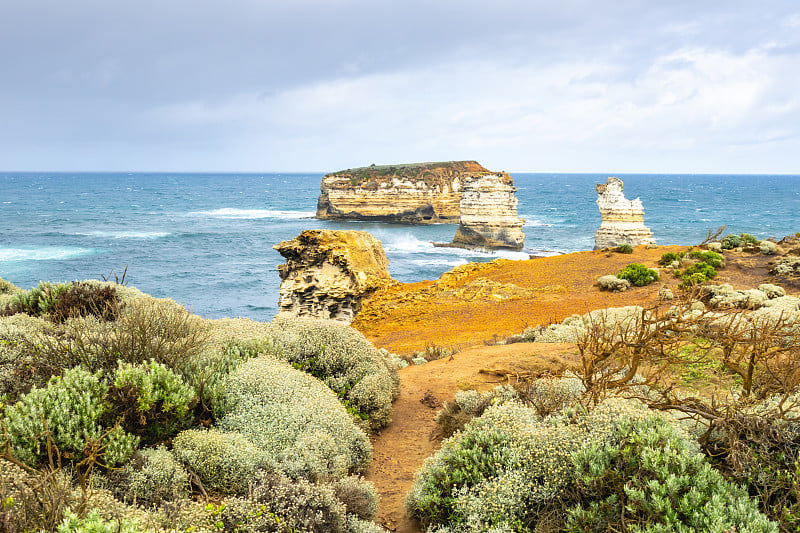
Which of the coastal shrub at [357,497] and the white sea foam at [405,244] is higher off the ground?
the coastal shrub at [357,497]

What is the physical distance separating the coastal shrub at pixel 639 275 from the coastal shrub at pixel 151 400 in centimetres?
2112

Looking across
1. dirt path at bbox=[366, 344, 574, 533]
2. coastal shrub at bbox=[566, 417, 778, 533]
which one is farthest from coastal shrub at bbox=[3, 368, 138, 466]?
coastal shrub at bbox=[566, 417, 778, 533]

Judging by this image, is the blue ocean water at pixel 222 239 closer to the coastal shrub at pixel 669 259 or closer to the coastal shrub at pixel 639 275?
the coastal shrub at pixel 669 259

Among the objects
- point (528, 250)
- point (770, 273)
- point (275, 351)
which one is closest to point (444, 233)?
point (528, 250)

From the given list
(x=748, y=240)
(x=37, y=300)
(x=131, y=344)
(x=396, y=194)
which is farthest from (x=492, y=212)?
(x=131, y=344)

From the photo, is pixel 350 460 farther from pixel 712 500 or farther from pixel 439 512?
pixel 712 500

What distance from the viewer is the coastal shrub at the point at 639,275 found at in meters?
22.4

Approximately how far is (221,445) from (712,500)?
15.1ft

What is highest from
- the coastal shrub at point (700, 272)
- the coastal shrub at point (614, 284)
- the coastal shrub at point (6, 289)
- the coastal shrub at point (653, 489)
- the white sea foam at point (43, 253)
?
the coastal shrub at point (6, 289)

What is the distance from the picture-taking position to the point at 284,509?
4648 mm

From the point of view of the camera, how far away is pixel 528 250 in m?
51.6

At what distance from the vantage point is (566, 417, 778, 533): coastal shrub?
153 inches

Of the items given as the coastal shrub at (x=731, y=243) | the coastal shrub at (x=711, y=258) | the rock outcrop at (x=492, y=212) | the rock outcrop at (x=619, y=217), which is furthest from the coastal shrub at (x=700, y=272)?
the rock outcrop at (x=492, y=212)

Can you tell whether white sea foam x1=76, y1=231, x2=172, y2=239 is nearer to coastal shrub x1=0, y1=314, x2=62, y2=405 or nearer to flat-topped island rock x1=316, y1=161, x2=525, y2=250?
flat-topped island rock x1=316, y1=161, x2=525, y2=250
